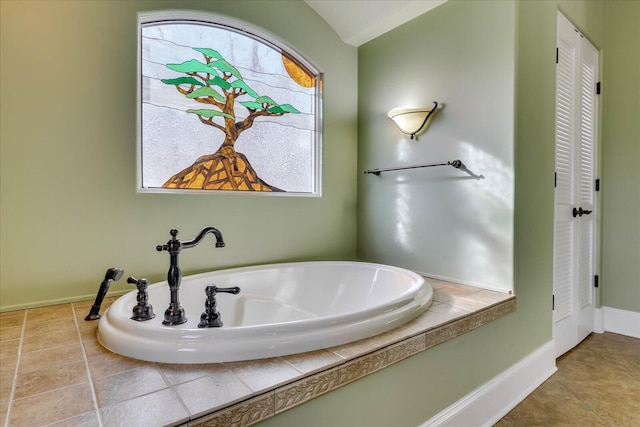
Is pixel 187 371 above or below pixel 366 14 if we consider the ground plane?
below

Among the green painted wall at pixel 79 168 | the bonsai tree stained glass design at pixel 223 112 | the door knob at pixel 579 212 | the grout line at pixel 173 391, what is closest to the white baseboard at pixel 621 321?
the door knob at pixel 579 212

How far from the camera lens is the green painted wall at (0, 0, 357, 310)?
1.45 m

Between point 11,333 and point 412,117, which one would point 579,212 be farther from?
point 11,333

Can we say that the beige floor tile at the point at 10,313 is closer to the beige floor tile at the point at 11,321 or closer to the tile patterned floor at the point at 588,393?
the beige floor tile at the point at 11,321

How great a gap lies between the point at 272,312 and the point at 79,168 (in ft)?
3.98

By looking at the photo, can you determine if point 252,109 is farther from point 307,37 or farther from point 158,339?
point 158,339

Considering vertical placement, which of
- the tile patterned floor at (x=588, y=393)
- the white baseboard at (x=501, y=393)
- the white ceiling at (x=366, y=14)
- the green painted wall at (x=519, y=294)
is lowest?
the tile patterned floor at (x=588, y=393)

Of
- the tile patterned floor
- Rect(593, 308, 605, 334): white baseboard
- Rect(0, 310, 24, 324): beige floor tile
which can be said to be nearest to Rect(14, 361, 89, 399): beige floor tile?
Rect(0, 310, 24, 324): beige floor tile

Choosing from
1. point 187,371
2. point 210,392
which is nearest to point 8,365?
point 187,371

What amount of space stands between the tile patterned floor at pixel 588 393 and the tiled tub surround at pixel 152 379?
2.93 ft

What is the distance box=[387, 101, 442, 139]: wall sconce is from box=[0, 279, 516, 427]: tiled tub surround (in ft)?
4.24

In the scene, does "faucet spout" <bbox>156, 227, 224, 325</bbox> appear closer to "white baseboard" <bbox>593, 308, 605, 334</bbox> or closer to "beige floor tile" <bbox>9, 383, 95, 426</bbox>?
"beige floor tile" <bbox>9, 383, 95, 426</bbox>

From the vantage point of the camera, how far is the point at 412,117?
6.97 ft

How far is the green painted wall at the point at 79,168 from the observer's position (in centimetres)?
145
